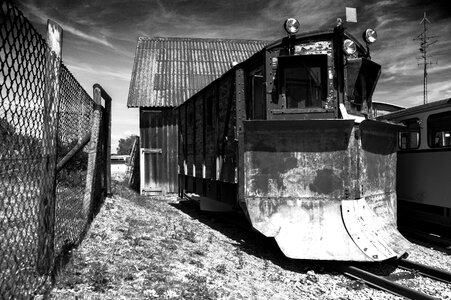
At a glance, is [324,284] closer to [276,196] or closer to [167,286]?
[276,196]

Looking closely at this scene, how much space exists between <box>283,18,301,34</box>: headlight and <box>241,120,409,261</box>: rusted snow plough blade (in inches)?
68.4

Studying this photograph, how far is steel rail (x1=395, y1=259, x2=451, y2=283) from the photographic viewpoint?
5621mm

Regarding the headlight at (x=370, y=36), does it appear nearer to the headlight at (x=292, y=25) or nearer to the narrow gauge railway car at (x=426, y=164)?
the headlight at (x=292, y=25)

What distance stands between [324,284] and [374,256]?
3.07 feet

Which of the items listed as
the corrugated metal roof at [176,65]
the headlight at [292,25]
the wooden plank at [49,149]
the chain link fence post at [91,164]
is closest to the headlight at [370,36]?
the headlight at [292,25]

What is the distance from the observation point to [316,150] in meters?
6.52

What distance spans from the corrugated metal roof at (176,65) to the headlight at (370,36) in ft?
37.2

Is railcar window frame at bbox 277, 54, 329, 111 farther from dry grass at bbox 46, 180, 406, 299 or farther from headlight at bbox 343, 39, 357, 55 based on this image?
dry grass at bbox 46, 180, 406, 299

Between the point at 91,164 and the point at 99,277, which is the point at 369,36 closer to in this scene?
the point at 91,164

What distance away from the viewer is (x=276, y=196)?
6.48 meters

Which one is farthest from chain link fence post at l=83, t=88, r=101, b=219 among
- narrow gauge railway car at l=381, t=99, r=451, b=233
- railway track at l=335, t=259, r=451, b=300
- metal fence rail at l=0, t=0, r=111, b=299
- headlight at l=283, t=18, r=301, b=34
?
narrow gauge railway car at l=381, t=99, r=451, b=233

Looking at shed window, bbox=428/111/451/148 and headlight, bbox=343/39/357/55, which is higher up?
headlight, bbox=343/39/357/55

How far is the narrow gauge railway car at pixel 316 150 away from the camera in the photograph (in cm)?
621

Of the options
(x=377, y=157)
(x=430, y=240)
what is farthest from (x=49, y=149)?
(x=430, y=240)
